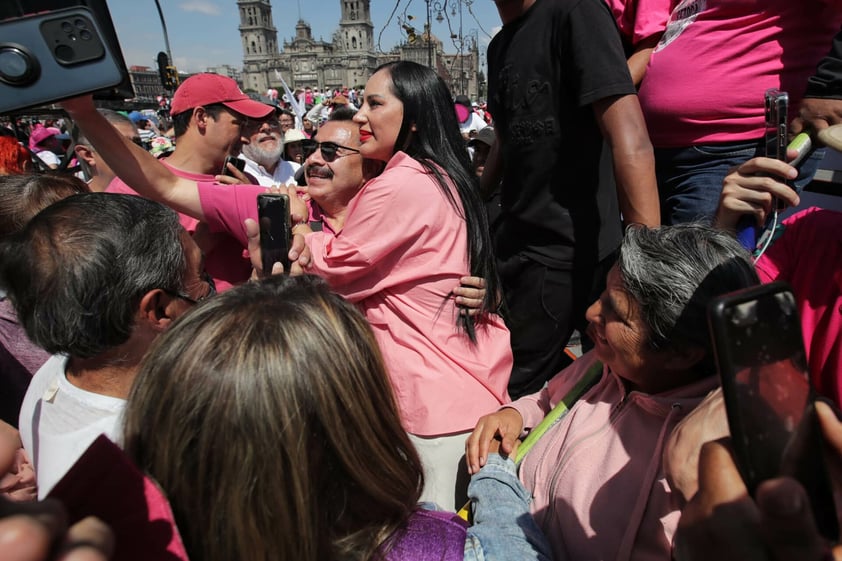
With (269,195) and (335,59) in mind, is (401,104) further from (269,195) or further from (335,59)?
(335,59)

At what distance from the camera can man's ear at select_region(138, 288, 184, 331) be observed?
147 cm

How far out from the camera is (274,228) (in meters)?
1.90

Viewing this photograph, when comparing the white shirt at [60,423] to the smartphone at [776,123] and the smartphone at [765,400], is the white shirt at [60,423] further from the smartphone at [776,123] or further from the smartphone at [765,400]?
the smartphone at [776,123]

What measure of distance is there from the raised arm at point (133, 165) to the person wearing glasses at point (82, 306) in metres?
0.56

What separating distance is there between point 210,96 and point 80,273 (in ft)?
5.66

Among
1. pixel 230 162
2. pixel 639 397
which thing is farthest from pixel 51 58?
pixel 639 397

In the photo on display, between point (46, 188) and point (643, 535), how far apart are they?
A: 2.60m

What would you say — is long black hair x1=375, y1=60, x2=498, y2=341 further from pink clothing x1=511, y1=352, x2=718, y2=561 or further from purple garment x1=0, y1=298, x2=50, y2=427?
purple garment x1=0, y1=298, x2=50, y2=427

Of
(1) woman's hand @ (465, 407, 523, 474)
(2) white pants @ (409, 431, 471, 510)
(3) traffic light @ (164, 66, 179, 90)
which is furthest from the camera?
(3) traffic light @ (164, 66, 179, 90)

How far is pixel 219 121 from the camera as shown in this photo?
2.78m

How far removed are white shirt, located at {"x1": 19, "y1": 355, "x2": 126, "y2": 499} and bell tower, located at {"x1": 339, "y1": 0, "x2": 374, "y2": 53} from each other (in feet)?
340

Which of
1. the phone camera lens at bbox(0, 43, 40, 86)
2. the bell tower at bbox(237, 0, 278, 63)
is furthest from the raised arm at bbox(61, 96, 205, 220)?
the bell tower at bbox(237, 0, 278, 63)

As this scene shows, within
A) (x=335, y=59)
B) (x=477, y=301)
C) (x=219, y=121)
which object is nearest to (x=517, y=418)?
(x=477, y=301)

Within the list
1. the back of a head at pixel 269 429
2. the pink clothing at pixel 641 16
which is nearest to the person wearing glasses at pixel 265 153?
the pink clothing at pixel 641 16
